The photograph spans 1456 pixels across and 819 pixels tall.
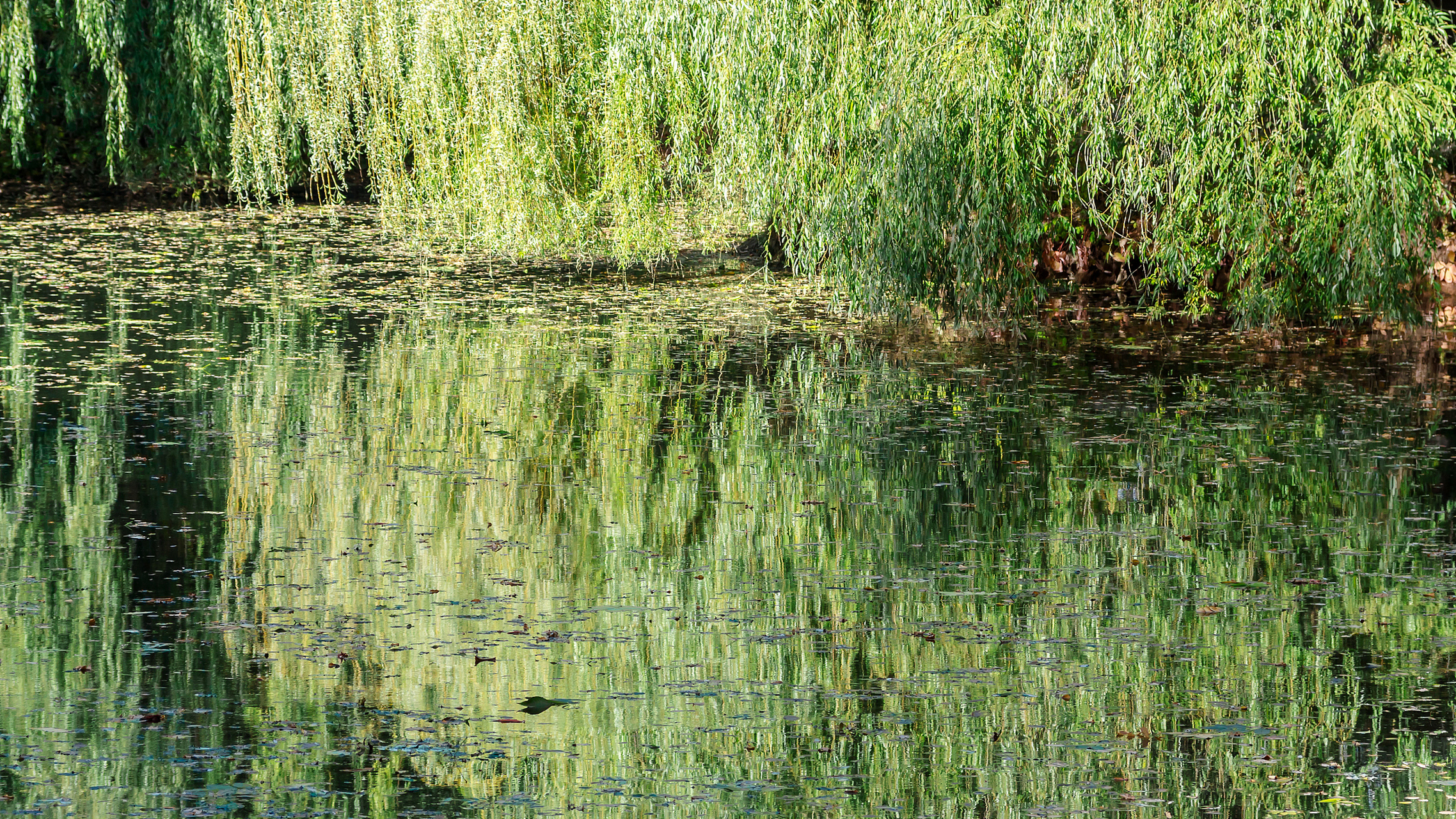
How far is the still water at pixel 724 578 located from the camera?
4.19 meters

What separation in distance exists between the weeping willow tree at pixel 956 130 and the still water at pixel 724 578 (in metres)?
0.69

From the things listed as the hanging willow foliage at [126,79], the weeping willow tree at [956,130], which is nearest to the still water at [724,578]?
the weeping willow tree at [956,130]

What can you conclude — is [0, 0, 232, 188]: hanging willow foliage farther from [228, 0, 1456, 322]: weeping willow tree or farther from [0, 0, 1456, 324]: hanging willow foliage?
[228, 0, 1456, 322]: weeping willow tree

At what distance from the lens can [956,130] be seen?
32.4ft

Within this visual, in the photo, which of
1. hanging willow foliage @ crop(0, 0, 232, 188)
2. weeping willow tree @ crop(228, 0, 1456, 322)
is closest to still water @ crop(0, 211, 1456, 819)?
weeping willow tree @ crop(228, 0, 1456, 322)

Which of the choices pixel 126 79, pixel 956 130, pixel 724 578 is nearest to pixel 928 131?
pixel 956 130

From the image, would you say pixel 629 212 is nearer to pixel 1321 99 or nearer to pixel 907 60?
pixel 907 60

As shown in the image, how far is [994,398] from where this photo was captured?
9031 mm

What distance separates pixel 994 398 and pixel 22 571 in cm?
498

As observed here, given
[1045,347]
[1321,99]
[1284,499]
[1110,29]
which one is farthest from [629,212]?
[1284,499]

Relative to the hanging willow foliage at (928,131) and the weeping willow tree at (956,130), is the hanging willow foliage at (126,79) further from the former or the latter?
the weeping willow tree at (956,130)

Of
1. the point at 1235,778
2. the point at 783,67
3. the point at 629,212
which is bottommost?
the point at 1235,778

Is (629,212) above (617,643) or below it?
above

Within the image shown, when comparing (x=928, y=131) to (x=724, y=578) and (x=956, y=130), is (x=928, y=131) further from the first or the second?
(x=724, y=578)
